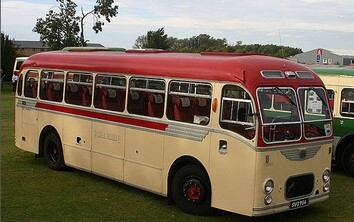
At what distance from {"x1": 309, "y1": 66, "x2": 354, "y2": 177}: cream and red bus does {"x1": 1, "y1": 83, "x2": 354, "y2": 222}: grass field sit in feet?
1.76

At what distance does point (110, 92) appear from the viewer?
10.3 m

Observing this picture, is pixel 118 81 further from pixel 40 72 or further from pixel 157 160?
pixel 40 72

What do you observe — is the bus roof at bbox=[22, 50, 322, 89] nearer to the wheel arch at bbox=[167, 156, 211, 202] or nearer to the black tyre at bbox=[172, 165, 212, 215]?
the wheel arch at bbox=[167, 156, 211, 202]

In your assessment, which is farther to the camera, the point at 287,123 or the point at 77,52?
the point at 77,52

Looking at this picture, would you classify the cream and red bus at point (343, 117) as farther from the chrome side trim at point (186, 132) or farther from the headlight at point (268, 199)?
the headlight at point (268, 199)

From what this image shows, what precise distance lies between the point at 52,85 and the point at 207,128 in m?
5.13

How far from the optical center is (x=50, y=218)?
8.35 meters

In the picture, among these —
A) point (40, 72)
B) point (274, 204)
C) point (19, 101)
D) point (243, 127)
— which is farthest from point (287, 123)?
point (19, 101)

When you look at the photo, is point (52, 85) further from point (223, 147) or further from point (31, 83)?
point (223, 147)

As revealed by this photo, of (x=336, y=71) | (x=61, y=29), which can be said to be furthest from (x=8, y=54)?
(x=336, y=71)

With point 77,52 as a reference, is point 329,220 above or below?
below

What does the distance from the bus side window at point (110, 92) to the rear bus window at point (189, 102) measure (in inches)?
55.0

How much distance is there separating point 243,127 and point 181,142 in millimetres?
1384

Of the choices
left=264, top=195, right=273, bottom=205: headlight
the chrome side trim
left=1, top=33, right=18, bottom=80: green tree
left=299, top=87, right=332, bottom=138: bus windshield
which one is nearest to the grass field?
left=264, top=195, right=273, bottom=205: headlight
